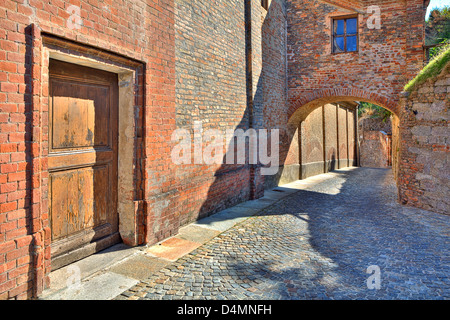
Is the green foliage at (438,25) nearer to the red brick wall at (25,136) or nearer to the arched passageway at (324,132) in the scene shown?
the arched passageway at (324,132)

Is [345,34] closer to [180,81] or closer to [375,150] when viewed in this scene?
[180,81]

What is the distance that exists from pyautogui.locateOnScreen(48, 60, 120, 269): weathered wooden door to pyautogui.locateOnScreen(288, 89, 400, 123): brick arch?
26.7 ft

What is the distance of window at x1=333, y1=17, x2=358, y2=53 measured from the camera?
33.5 ft

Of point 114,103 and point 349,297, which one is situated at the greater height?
point 114,103

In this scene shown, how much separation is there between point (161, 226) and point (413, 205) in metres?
6.53

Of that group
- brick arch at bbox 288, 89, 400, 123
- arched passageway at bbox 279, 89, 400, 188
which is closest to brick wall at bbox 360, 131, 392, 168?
arched passageway at bbox 279, 89, 400, 188

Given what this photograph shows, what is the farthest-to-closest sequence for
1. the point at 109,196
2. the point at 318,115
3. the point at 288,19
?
the point at 318,115 < the point at 288,19 < the point at 109,196

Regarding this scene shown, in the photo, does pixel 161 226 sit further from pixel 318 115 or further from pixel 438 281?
pixel 318 115

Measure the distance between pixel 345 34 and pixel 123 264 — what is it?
10.8m

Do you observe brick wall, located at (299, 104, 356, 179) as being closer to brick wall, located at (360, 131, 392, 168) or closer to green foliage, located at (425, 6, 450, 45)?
brick wall, located at (360, 131, 392, 168)

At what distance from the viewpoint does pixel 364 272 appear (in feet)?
11.5

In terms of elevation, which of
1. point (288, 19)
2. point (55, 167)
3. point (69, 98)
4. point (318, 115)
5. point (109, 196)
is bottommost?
A: point (109, 196)

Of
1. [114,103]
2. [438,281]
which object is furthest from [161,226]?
[438,281]

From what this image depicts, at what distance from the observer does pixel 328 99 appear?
1064 cm
